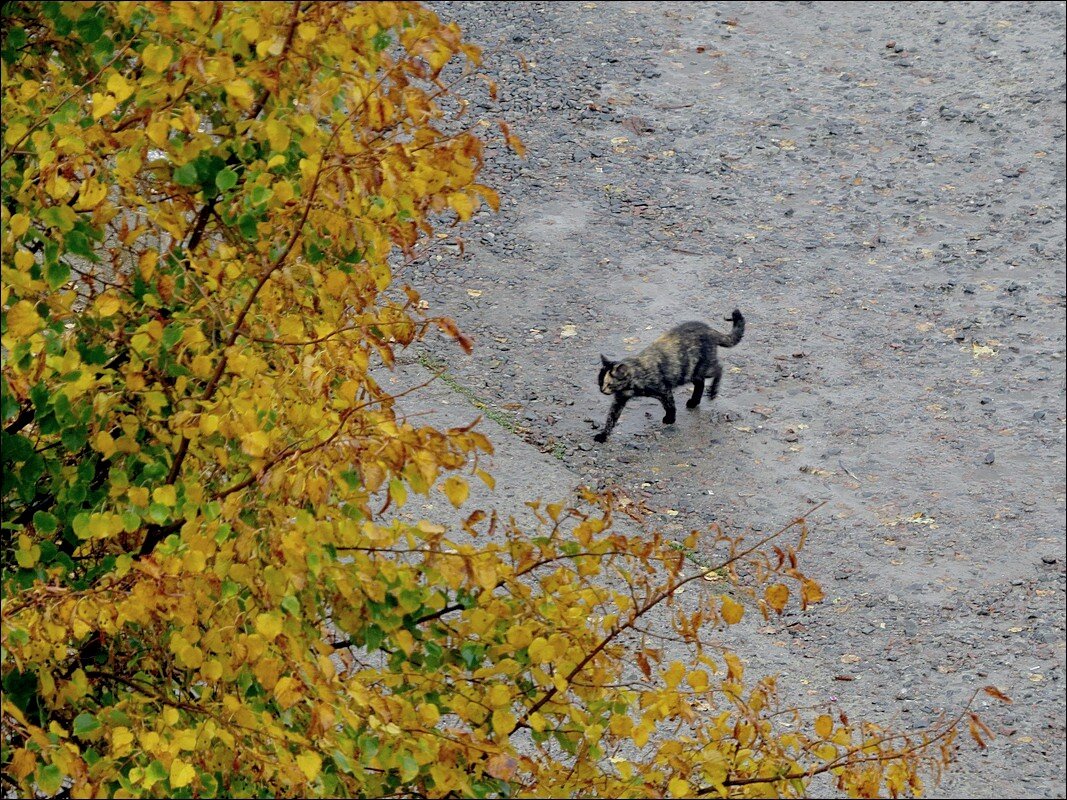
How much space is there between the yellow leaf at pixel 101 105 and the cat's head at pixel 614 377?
18.3 feet

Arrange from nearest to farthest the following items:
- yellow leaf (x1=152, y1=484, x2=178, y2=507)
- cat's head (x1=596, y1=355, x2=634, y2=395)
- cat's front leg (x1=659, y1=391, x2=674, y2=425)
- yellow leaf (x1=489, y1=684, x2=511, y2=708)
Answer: yellow leaf (x1=489, y1=684, x2=511, y2=708), yellow leaf (x1=152, y1=484, x2=178, y2=507), cat's head (x1=596, y1=355, x2=634, y2=395), cat's front leg (x1=659, y1=391, x2=674, y2=425)

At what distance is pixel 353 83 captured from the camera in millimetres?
2996

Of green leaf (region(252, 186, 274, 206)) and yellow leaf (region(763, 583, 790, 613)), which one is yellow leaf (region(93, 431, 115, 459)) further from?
yellow leaf (region(763, 583, 790, 613))

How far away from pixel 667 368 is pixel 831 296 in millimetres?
2236

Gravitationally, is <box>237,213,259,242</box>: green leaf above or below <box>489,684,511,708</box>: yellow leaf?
above

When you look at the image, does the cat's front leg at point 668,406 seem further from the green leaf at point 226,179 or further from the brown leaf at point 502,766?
the brown leaf at point 502,766

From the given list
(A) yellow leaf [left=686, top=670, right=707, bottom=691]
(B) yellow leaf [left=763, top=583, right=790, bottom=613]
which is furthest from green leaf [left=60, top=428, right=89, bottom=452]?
(B) yellow leaf [left=763, top=583, right=790, bottom=613]

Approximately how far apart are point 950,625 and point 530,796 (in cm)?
466

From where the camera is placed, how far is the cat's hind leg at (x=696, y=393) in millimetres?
8656

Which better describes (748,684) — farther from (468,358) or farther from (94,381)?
(94,381)

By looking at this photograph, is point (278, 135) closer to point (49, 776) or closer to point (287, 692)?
point (287, 692)

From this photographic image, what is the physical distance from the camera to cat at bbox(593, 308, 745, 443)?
27.4 feet

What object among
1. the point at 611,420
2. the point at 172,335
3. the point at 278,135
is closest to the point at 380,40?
the point at 278,135

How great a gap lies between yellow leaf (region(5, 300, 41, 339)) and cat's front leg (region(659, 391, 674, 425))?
5881 mm
